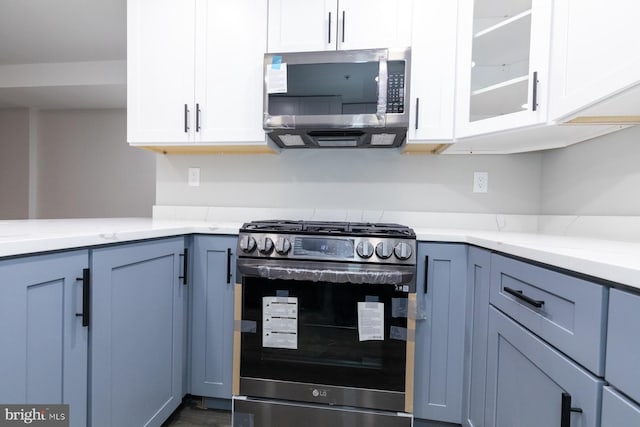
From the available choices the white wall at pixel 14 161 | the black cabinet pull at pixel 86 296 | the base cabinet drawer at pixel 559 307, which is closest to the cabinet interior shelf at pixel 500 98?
the base cabinet drawer at pixel 559 307

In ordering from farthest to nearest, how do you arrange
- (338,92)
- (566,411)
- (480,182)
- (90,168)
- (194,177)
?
(90,168) → (194,177) → (480,182) → (338,92) → (566,411)

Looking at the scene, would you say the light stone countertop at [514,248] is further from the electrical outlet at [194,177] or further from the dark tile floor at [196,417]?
the dark tile floor at [196,417]

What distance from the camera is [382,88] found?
56.1 inches

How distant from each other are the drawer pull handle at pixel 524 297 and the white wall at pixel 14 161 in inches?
234

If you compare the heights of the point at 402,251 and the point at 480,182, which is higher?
the point at 480,182

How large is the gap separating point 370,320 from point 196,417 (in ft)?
3.27

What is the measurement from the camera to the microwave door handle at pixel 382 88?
1.41m

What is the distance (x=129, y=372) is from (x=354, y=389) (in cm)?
88

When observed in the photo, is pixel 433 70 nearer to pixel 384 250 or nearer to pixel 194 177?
pixel 384 250

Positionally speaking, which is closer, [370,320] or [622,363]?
[622,363]

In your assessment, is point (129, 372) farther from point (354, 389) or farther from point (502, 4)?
point (502, 4)

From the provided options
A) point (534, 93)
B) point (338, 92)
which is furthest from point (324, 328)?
point (534, 93)

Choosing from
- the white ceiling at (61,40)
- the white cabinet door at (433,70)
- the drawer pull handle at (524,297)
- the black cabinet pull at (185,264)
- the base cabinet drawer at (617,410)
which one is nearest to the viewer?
the base cabinet drawer at (617,410)

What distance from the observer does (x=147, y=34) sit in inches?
66.8
